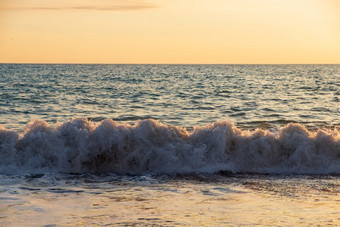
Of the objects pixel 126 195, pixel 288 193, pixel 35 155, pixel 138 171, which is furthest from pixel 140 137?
pixel 288 193

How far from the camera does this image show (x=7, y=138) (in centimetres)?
1329

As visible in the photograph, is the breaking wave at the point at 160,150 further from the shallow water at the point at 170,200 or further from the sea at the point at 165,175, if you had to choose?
the shallow water at the point at 170,200

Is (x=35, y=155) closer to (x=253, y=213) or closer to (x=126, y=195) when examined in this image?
(x=126, y=195)

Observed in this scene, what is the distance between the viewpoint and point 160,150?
43.1 ft

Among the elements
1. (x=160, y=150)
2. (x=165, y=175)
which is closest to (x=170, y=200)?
(x=165, y=175)

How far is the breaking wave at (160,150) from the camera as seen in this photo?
12.6 metres

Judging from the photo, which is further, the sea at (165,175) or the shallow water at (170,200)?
the sea at (165,175)

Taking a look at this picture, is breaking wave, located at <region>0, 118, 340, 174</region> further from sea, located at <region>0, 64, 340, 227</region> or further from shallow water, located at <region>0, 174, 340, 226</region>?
shallow water, located at <region>0, 174, 340, 226</region>

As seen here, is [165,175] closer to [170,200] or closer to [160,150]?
[160,150]

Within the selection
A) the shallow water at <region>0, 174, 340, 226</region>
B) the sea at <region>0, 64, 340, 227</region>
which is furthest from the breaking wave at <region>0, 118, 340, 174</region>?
the shallow water at <region>0, 174, 340, 226</region>

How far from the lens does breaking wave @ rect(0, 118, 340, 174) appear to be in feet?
41.3

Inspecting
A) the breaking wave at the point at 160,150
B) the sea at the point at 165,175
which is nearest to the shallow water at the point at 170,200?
the sea at the point at 165,175

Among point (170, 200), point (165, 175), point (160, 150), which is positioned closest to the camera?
point (170, 200)

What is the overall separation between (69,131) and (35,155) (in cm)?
117
